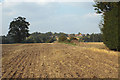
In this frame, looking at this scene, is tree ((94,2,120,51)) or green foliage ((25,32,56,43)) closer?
tree ((94,2,120,51))

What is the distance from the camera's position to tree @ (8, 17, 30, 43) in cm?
3956

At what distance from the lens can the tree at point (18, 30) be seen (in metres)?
39.6

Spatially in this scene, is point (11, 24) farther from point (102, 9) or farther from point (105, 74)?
point (105, 74)

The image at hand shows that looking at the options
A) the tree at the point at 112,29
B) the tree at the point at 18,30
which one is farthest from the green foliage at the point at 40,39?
the tree at the point at 112,29

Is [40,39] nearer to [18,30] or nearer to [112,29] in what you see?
[18,30]

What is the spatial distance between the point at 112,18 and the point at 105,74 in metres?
7.77

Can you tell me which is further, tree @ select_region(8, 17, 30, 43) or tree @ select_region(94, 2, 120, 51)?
tree @ select_region(8, 17, 30, 43)

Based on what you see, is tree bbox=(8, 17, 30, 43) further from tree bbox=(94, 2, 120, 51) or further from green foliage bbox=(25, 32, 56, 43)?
tree bbox=(94, 2, 120, 51)

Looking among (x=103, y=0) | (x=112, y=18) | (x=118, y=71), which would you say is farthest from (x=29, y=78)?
(x=103, y=0)

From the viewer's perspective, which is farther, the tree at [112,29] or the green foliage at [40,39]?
the green foliage at [40,39]

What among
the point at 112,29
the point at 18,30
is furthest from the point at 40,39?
the point at 112,29

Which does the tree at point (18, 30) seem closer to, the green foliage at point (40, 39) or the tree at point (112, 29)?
the green foliage at point (40, 39)

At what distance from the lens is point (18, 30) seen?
132 ft

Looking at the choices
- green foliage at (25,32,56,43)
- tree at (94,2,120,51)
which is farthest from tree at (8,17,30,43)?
tree at (94,2,120,51)
